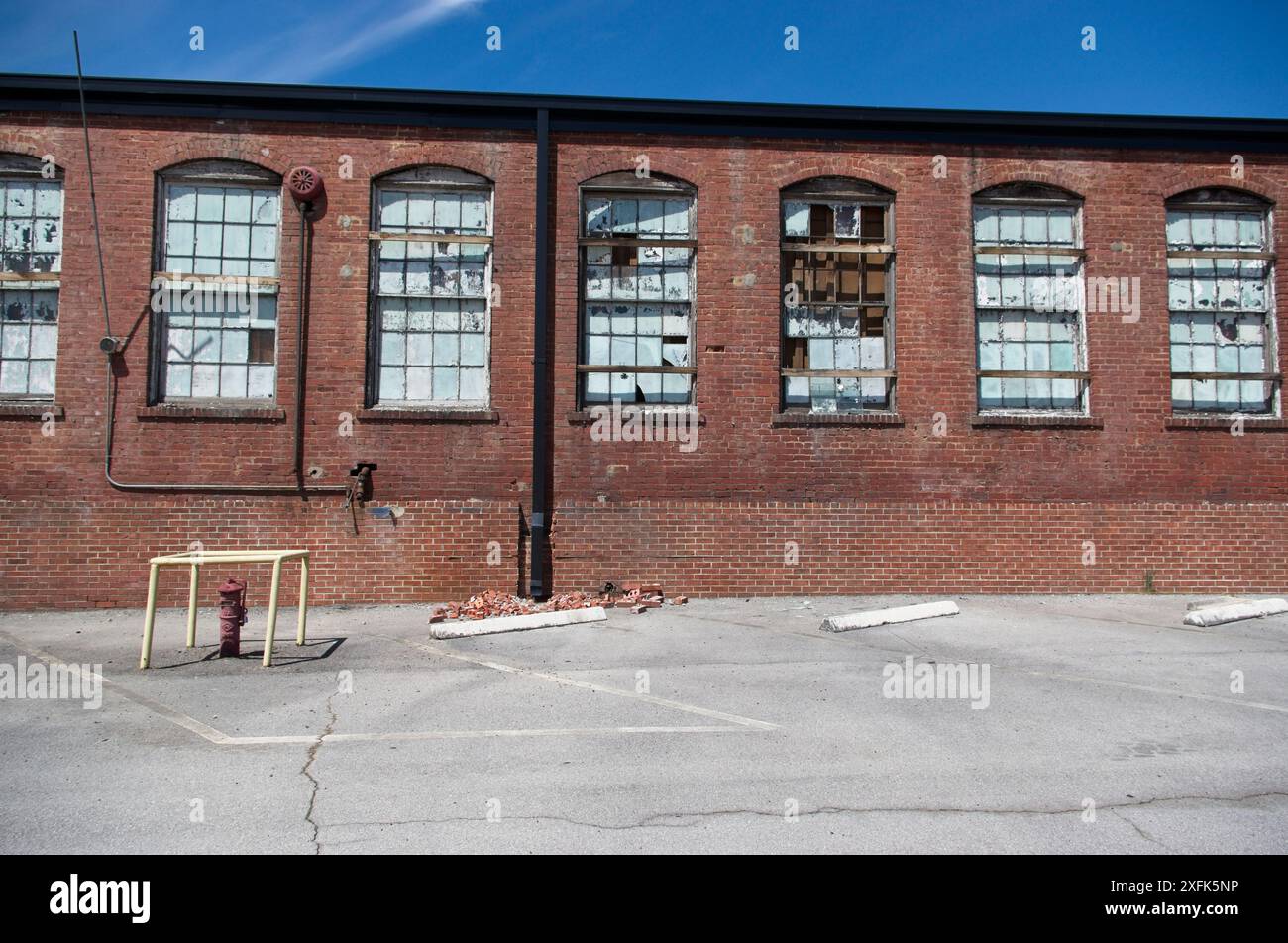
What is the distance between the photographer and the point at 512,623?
8.49 m

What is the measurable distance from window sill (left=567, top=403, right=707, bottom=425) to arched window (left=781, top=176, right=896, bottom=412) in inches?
52.3

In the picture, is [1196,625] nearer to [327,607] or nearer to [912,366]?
[912,366]

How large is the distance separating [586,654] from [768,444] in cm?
392

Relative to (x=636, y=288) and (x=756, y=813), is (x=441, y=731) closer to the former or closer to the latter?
(x=756, y=813)

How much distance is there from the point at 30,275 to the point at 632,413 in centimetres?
708

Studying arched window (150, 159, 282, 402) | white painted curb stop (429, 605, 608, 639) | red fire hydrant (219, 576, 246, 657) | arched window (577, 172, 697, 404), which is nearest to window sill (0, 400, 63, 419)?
arched window (150, 159, 282, 402)

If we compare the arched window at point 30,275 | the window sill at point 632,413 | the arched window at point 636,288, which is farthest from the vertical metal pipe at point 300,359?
the arched window at point 636,288

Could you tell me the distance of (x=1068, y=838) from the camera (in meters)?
3.76

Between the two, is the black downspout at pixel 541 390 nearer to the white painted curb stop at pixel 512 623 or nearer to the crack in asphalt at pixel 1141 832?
the white painted curb stop at pixel 512 623

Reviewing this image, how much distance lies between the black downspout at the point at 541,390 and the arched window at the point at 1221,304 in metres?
7.73

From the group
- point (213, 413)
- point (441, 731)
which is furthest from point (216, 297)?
point (441, 731)

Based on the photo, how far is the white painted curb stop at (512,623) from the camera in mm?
8203

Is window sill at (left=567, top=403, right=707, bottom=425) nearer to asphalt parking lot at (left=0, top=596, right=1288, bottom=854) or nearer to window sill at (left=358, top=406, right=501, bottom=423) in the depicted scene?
window sill at (left=358, top=406, right=501, bottom=423)

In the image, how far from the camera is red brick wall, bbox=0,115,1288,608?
9.79 metres
